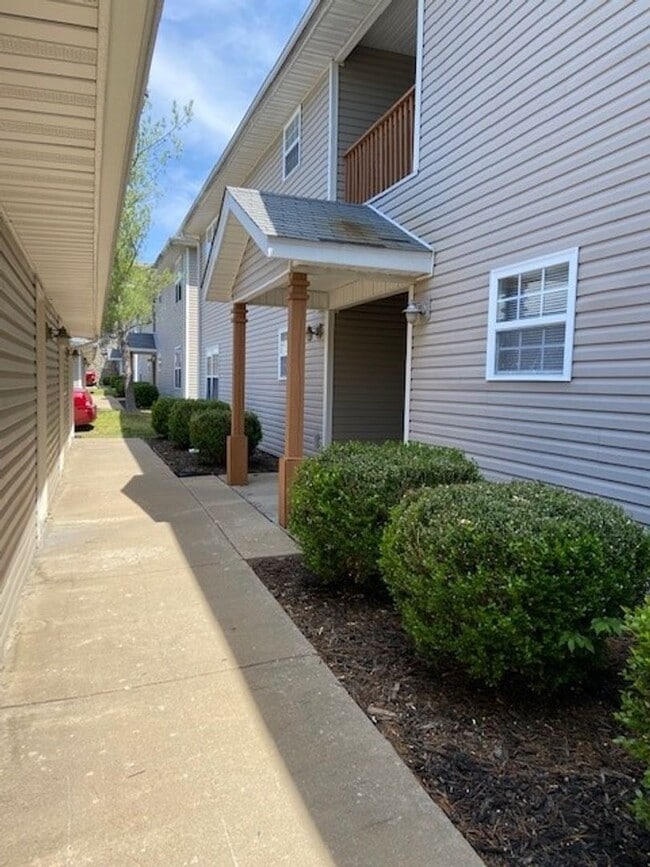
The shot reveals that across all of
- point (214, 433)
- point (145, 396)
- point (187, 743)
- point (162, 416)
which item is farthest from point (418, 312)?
point (145, 396)

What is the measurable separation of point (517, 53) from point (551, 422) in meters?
3.30

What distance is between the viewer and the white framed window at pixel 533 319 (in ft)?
15.1

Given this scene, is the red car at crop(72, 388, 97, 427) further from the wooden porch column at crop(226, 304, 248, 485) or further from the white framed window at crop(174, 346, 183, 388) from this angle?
the wooden porch column at crop(226, 304, 248, 485)

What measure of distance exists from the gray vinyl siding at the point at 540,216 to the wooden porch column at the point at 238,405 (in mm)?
3097

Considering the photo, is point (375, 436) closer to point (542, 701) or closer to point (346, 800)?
point (542, 701)

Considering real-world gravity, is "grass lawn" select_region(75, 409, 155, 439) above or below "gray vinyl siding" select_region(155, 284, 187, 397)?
below

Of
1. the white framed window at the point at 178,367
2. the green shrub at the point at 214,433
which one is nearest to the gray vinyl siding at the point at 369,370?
the green shrub at the point at 214,433

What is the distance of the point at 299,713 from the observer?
286 centimetres

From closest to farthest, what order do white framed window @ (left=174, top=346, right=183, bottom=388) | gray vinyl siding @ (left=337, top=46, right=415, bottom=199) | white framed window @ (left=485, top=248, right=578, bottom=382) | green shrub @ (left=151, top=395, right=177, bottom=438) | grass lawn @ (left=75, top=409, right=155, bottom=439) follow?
white framed window @ (left=485, top=248, right=578, bottom=382) → gray vinyl siding @ (left=337, top=46, right=415, bottom=199) → green shrub @ (left=151, top=395, right=177, bottom=438) → grass lawn @ (left=75, top=409, right=155, bottom=439) → white framed window @ (left=174, top=346, right=183, bottom=388)

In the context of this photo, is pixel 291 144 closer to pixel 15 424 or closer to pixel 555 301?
pixel 555 301

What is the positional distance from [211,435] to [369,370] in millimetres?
3132

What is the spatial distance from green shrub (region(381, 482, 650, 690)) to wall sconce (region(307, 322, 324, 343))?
680 cm

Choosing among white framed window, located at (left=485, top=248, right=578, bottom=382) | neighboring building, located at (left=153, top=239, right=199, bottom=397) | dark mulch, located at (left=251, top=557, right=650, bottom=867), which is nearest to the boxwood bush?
neighboring building, located at (left=153, top=239, right=199, bottom=397)

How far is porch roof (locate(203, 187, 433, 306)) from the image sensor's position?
5.82 metres
